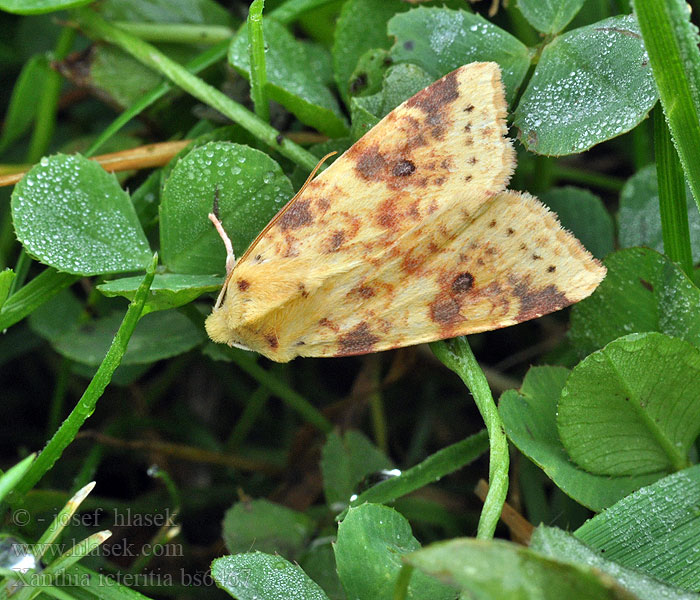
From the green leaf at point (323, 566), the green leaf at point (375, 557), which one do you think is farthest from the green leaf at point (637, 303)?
the green leaf at point (323, 566)

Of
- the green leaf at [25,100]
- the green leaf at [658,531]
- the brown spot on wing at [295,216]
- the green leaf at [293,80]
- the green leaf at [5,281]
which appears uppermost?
the green leaf at [293,80]

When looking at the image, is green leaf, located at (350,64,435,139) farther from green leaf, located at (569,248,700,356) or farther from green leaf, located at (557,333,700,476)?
green leaf, located at (557,333,700,476)

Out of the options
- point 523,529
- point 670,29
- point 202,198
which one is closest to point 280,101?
point 202,198

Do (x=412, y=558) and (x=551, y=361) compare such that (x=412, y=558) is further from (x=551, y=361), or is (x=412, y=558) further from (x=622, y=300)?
(x=551, y=361)

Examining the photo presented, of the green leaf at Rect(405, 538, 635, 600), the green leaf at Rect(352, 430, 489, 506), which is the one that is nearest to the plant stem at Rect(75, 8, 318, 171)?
the green leaf at Rect(352, 430, 489, 506)

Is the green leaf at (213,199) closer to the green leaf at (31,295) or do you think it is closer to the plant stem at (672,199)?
the green leaf at (31,295)

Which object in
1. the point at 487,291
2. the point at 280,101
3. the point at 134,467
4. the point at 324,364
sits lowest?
the point at 134,467
